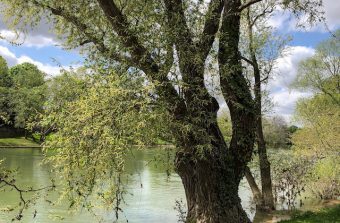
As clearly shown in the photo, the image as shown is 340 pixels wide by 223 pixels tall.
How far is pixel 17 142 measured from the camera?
67562 mm

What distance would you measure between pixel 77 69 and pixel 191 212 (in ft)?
16.3

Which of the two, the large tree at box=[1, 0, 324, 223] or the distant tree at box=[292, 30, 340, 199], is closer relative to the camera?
the large tree at box=[1, 0, 324, 223]

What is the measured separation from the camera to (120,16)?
11469mm

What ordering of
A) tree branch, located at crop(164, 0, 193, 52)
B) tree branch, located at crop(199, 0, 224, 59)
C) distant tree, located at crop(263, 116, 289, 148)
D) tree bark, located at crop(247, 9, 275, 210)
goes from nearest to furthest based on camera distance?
tree branch, located at crop(164, 0, 193, 52) < tree branch, located at crop(199, 0, 224, 59) < tree bark, located at crop(247, 9, 275, 210) < distant tree, located at crop(263, 116, 289, 148)

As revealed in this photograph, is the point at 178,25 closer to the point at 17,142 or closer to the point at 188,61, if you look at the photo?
the point at 188,61

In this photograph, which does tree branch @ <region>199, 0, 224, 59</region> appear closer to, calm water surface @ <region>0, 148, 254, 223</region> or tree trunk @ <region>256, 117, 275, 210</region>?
calm water surface @ <region>0, 148, 254, 223</region>

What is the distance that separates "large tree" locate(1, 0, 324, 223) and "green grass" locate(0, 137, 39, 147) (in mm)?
54759

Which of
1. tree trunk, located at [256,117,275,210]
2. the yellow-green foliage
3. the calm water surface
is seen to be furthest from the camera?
tree trunk, located at [256,117,275,210]

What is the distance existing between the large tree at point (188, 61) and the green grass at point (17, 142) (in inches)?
2156

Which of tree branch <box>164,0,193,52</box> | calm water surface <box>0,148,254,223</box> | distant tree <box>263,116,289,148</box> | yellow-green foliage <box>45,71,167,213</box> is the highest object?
tree branch <box>164,0,193,52</box>

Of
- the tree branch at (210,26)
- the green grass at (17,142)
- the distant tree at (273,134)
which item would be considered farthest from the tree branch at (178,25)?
the green grass at (17,142)

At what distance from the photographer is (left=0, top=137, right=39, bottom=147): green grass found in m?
64.9

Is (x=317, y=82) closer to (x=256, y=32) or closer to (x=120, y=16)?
(x=256, y=32)

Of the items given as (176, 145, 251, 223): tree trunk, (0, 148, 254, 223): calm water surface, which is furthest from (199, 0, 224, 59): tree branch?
(0, 148, 254, 223): calm water surface
